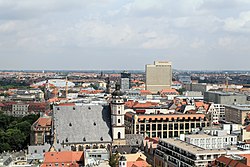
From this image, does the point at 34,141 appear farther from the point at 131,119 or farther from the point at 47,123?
the point at 131,119

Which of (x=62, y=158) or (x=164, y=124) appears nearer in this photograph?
(x=62, y=158)

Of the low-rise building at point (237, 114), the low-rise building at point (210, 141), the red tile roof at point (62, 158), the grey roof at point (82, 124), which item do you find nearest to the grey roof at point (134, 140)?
the grey roof at point (82, 124)

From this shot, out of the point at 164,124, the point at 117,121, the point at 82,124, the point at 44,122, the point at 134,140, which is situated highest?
the point at 117,121

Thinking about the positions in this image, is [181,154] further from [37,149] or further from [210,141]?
[37,149]

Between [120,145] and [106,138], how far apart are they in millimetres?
3714

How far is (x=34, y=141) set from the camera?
127375 millimetres

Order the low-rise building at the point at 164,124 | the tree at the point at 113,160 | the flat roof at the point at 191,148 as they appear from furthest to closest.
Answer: the low-rise building at the point at 164,124
the tree at the point at 113,160
the flat roof at the point at 191,148

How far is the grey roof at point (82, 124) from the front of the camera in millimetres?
109250

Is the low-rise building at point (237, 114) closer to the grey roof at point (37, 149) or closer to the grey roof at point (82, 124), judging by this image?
the grey roof at point (82, 124)

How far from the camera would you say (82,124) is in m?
111

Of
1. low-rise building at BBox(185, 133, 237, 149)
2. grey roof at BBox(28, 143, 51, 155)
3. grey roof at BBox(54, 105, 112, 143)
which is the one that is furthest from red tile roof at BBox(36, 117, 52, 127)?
low-rise building at BBox(185, 133, 237, 149)

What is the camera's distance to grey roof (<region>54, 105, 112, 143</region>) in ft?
358

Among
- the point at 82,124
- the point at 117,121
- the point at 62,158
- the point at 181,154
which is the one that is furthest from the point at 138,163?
the point at 82,124

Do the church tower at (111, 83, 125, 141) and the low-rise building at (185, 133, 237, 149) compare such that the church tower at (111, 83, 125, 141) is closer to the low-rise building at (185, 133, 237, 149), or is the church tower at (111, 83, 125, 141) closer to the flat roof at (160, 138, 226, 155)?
the flat roof at (160, 138, 226, 155)
